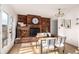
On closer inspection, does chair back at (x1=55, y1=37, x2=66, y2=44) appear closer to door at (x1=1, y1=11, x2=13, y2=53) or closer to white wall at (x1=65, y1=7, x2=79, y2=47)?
white wall at (x1=65, y1=7, x2=79, y2=47)

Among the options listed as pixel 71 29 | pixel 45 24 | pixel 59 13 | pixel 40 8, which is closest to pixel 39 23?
pixel 45 24

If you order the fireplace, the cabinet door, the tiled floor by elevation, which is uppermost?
the cabinet door

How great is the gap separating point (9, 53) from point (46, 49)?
2.40 feet

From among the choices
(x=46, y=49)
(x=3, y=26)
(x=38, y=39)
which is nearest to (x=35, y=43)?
(x=38, y=39)

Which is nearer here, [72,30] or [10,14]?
[10,14]

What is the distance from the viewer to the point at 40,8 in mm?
2006

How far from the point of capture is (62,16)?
2051 mm

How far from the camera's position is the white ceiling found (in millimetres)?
1967

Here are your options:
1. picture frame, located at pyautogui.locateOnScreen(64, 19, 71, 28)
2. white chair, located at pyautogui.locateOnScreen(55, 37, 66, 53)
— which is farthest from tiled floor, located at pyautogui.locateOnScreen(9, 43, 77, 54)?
picture frame, located at pyautogui.locateOnScreen(64, 19, 71, 28)

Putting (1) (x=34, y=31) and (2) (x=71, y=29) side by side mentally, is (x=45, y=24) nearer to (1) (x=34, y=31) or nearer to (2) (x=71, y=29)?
(1) (x=34, y=31)

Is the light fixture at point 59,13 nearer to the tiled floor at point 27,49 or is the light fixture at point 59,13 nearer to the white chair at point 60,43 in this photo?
the white chair at point 60,43

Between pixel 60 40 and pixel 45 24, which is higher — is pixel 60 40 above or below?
below

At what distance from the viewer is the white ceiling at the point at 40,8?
197 centimetres

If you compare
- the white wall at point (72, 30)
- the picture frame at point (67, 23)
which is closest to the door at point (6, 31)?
the white wall at point (72, 30)
